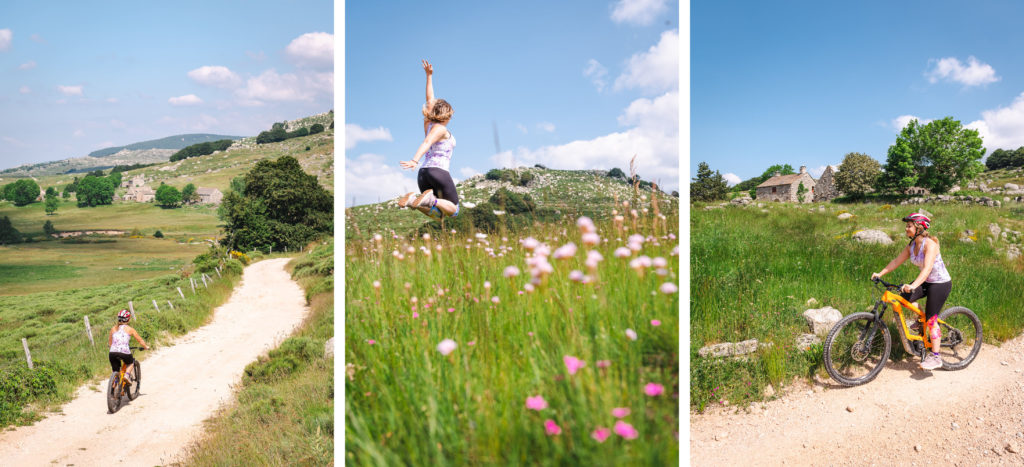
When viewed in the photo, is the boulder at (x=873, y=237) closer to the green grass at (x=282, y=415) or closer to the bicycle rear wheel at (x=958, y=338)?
the bicycle rear wheel at (x=958, y=338)

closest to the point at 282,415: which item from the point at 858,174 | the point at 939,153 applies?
the point at 939,153

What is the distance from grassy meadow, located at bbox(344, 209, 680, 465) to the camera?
1.56 metres

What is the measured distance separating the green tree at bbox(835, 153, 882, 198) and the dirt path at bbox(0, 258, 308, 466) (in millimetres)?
24455

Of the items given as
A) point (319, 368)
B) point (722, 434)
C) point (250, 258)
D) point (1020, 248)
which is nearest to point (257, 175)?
point (250, 258)

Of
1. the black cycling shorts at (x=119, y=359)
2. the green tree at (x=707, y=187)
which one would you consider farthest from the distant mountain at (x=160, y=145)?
the green tree at (x=707, y=187)

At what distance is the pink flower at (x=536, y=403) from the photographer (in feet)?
5.11

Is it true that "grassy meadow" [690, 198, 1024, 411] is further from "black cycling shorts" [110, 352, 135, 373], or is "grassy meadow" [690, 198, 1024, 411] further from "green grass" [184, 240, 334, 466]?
"black cycling shorts" [110, 352, 135, 373]

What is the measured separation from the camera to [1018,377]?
21.0 feet

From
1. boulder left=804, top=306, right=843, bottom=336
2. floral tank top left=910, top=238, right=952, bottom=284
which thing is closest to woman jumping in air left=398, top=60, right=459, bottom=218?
floral tank top left=910, top=238, right=952, bottom=284

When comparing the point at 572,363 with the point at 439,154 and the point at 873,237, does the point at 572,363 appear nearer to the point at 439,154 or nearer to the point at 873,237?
the point at 439,154

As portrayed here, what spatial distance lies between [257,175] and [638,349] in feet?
89.1

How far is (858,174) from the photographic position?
22062mm

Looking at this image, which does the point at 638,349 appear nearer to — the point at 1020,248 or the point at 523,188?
the point at 523,188

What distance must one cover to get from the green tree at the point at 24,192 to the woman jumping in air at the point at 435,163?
23.4 meters
